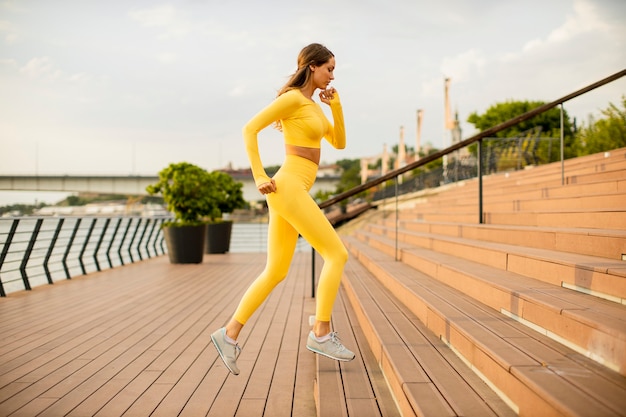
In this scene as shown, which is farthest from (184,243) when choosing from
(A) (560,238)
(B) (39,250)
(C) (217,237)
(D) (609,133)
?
(D) (609,133)

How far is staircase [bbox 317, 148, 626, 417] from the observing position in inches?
64.1

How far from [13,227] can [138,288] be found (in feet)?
5.85

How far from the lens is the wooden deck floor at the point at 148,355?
7.97 feet

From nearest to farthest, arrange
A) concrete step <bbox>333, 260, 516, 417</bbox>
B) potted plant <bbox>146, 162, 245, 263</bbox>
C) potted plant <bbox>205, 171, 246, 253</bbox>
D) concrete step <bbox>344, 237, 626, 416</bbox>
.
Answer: concrete step <bbox>344, 237, 626, 416</bbox>
concrete step <bbox>333, 260, 516, 417</bbox>
potted plant <bbox>146, 162, 245, 263</bbox>
potted plant <bbox>205, 171, 246, 253</bbox>

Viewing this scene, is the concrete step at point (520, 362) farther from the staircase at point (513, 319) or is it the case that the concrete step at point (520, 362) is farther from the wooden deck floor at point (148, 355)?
the wooden deck floor at point (148, 355)

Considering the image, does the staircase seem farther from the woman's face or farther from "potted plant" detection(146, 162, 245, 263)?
"potted plant" detection(146, 162, 245, 263)

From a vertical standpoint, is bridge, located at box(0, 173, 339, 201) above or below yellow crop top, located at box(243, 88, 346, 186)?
above

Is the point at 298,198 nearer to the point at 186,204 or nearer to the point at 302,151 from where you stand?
the point at 302,151

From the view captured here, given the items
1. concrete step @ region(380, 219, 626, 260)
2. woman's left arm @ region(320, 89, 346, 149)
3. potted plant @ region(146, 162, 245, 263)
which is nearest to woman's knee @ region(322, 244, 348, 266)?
woman's left arm @ region(320, 89, 346, 149)

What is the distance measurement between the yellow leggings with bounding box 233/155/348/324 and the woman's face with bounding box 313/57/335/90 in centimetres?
46

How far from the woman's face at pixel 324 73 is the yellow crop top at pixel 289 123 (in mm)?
126

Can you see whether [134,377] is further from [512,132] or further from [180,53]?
[512,132]

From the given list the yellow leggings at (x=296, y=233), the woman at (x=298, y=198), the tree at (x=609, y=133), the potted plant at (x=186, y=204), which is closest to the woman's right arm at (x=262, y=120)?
the woman at (x=298, y=198)

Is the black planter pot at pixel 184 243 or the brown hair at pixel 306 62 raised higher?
the brown hair at pixel 306 62
